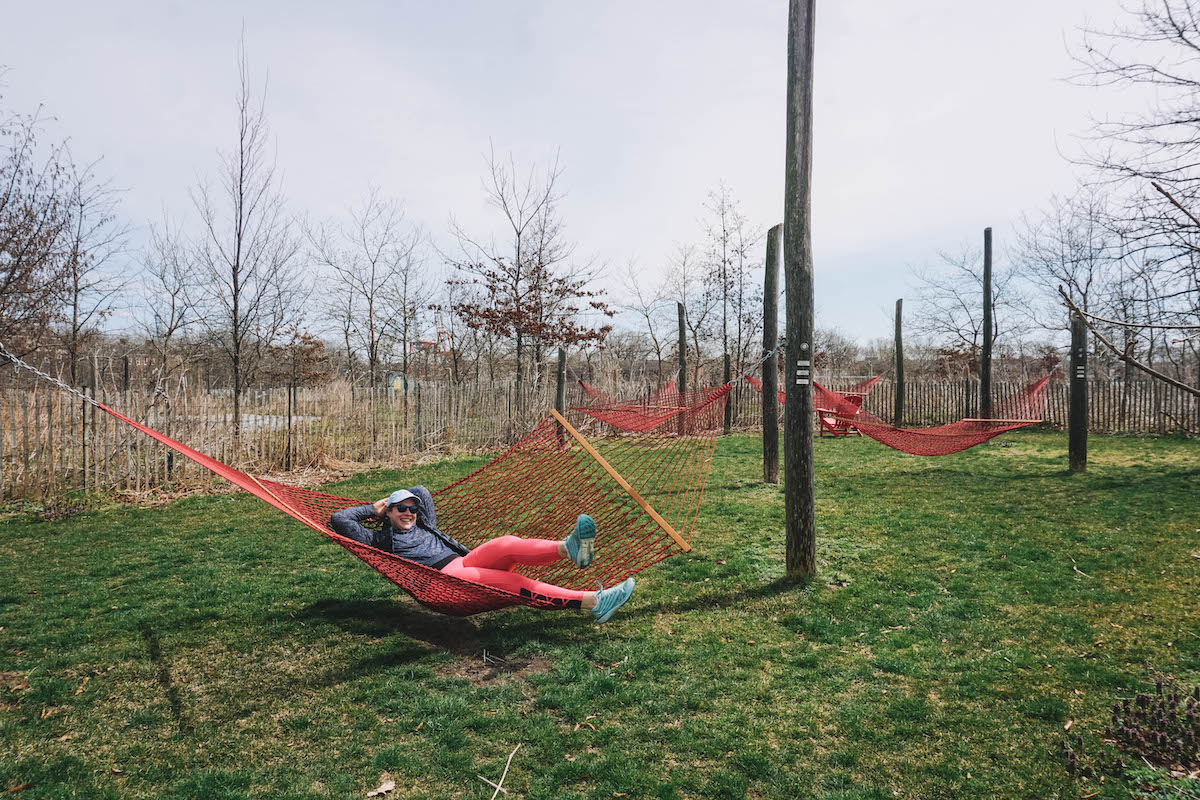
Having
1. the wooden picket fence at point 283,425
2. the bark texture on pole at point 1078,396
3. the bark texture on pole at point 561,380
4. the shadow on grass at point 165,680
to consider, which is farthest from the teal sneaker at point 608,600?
the bark texture on pole at point 1078,396

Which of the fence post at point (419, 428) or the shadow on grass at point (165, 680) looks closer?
the shadow on grass at point (165, 680)

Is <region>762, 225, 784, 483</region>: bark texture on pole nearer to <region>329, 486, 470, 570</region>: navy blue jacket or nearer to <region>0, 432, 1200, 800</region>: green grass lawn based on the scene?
<region>0, 432, 1200, 800</region>: green grass lawn

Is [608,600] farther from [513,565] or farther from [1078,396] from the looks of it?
[1078,396]

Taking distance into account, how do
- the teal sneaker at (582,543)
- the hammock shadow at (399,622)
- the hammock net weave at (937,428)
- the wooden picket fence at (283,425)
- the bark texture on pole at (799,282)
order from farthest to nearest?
the hammock net weave at (937,428), the wooden picket fence at (283,425), the bark texture on pole at (799,282), the hammock shadow at (399,622), the teal sneaker at (582,543)

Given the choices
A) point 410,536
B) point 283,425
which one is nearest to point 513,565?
point 410,536

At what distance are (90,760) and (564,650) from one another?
1.65 meters

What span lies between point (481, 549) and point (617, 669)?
808mm

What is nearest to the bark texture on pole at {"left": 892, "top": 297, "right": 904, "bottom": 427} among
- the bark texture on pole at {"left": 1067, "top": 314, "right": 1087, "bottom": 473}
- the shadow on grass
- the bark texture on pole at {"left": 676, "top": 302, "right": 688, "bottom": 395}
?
the bark texture on pole at {"left": 676, "top": 302, "right": 688, "bottom": 395}

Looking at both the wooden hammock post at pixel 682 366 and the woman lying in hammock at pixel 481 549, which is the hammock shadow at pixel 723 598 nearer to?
the woman lying in hammock at pixel 481 549

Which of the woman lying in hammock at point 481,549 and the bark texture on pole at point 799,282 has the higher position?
the bark texture on pole at point 799,282

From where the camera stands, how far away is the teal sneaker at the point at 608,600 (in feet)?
9.04

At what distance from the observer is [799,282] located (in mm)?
3588

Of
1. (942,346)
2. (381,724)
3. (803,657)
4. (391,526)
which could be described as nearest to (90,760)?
(381,724)

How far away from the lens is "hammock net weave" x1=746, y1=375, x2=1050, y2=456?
606cm
